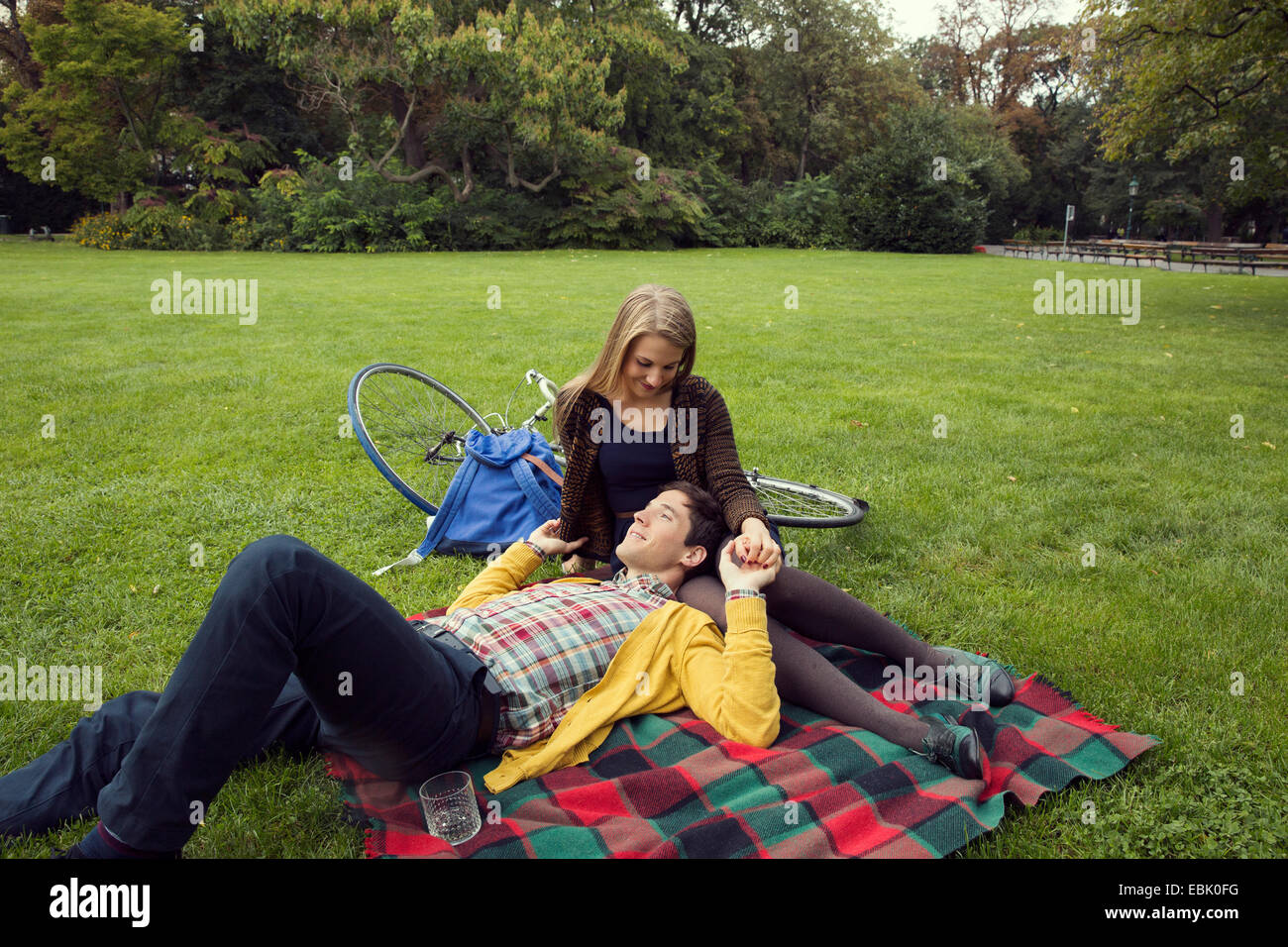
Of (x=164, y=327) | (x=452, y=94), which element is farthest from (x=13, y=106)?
(x=164, y=327)

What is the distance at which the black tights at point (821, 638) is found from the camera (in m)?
2.79

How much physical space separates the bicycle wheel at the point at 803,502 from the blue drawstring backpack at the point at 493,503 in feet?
3.60

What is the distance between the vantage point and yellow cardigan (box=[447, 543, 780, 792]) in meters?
2.58

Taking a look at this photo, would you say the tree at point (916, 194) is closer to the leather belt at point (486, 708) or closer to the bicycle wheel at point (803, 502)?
the bicycle wheel at point (803, 502)

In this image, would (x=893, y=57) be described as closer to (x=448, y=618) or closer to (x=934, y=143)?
(x=934, y=143)

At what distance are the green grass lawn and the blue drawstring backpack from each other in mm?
127

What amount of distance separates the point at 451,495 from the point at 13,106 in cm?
3449

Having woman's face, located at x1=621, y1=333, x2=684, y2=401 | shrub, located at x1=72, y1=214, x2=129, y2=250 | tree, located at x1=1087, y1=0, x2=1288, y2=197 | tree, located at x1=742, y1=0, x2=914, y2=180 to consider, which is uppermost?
tree, located at x1=742, y1=0, x2=914, y2=180

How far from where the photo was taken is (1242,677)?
10.4 feet

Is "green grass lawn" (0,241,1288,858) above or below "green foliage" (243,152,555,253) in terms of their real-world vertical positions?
below

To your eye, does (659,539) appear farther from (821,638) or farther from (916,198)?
(916,198)

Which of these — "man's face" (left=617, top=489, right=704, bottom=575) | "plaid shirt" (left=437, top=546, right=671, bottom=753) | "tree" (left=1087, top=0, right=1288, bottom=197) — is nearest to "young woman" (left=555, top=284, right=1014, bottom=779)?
"man's face" (left=617, top=489, right=704, bottom=575)

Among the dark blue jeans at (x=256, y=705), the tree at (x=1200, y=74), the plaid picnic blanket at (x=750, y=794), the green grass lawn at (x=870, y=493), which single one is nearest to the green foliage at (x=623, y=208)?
the tree at (x=1200, y=74)

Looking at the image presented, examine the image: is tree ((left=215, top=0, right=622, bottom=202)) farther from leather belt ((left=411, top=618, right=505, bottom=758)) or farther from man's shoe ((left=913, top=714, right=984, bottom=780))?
man's shoe ((left=913, top=714, right=984, bottom=780))
